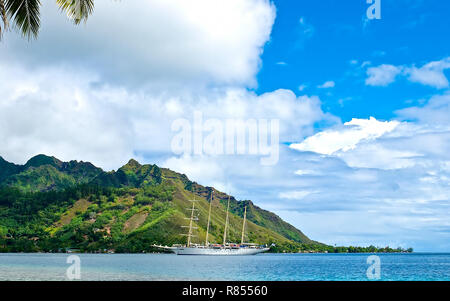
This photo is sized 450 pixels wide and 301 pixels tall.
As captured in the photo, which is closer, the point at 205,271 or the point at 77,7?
the point at 77,7

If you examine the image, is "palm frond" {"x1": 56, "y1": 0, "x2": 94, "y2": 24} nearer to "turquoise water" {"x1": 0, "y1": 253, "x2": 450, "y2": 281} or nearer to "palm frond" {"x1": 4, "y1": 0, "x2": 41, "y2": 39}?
"palm frond" {"x1": 4, "y1": 0, "x2": 41, "y2": 39}

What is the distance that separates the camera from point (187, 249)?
15650cm

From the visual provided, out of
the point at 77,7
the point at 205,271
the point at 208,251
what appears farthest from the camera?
the point at 208,251

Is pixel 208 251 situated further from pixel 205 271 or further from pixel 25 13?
pixel 25 13

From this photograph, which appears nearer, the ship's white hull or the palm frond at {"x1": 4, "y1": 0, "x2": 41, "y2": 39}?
the palm frond at {"x1": 4, "y1": 0, "x2": 41, "y2": 39}

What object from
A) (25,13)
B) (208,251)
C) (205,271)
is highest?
(25,13)

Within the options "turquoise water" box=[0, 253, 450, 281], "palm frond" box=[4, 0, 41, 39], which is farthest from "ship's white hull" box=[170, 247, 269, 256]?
"palm frond" box=[4, 0, 41, 39]

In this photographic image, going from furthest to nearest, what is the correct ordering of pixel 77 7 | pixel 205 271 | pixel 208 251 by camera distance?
1. pixel 208 251
2. pixel 205 271
3. pixel 77 7

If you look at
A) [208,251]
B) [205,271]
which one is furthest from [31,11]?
[208,251]

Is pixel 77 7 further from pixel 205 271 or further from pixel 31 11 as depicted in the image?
pixel 205 271

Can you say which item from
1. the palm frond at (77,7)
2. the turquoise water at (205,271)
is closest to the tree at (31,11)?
the palm frond at (77,7)

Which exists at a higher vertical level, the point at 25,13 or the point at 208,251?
the point at 25,13
